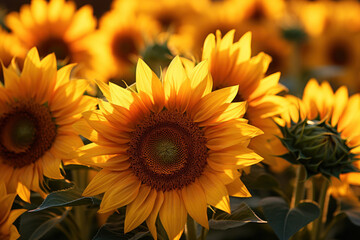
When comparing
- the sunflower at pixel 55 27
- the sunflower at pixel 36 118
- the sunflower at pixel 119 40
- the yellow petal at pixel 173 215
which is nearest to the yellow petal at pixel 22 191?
the sunflower at pixel 36 118

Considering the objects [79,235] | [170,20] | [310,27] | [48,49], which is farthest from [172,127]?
[310,27]

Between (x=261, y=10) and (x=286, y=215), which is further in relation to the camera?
(x=261, y=10)

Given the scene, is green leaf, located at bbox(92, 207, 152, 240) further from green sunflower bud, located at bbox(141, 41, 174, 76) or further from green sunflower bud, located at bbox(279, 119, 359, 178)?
green sunflower bud, located at bbox(141, 41, 174, 76)

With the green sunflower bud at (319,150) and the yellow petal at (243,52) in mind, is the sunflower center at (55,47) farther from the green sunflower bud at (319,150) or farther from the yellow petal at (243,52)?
the green sunflower bud at (319,150)

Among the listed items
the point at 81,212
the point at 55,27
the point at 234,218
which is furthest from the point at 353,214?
the point at 55,27

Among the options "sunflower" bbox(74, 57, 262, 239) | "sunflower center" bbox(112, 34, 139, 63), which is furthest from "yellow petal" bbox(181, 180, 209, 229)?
"sunflower center" bbox(112, 34, 139, 63)

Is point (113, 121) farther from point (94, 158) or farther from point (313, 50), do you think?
point (313, 50)

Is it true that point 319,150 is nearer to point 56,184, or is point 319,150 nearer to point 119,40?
point 56,184
